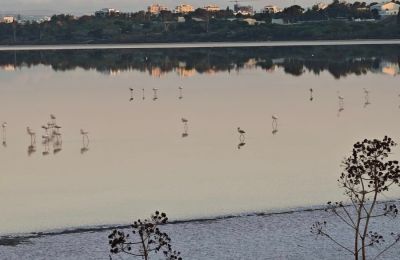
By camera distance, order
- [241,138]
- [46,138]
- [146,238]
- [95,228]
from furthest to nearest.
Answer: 1. [46,138]
2. [241,138]
3. [95,228]
4. [146,238]

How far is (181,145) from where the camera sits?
40.1 meters

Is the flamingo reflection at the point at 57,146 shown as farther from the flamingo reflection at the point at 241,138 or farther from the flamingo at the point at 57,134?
the flamingo reflection at the point at 241,138

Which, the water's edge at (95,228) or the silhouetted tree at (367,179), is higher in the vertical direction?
the silhouetted tree at (367,179)

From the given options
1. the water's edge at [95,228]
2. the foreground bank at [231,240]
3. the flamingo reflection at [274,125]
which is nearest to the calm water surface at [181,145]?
the flamingo reflection at [274,125]

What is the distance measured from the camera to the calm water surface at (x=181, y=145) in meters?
27.6

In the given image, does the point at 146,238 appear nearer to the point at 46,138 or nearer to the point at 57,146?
the point at 57,146

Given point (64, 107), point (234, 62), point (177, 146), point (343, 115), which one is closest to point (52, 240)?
point (177, 146)

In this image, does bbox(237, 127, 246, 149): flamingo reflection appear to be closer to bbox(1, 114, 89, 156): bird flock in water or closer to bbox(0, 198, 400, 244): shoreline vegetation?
bbox(1, 114, 89, 156): bird flock in water

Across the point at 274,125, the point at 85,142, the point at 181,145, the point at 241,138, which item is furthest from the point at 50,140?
the point at 274,125

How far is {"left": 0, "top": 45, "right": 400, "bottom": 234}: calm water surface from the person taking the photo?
1088 inches

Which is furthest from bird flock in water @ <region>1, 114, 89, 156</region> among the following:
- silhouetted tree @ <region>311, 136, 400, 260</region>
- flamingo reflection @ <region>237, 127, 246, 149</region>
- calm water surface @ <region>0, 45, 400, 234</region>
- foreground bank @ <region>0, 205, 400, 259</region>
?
silhouetted tree @ <region>311, 136, 400, 260</region>

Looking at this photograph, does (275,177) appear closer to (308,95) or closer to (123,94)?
(308,95)

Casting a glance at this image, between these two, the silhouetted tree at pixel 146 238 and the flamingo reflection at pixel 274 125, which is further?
the flamingo reflection at pixel 274 125

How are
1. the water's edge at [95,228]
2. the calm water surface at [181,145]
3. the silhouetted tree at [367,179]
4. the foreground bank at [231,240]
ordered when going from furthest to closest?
the calm water surface at [181,145] < the water's edge at [95,228] < the foreground bank at [231,240] < the silhouetted tree at [367,179]
